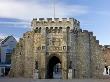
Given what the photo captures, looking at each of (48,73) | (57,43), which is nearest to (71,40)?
(57,43)

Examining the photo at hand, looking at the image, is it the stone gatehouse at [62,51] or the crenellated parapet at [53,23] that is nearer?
the stone gatehouse at [62,51]

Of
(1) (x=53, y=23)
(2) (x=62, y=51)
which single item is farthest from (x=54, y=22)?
(2) (x=62, y=51)

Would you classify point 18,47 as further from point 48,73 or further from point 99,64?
point 99,64

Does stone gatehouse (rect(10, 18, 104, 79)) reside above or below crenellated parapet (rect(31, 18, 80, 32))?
below

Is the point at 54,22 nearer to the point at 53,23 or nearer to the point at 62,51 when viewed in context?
the point at 53,23

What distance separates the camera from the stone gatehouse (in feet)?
182

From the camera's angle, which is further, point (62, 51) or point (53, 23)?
point (53, 23)

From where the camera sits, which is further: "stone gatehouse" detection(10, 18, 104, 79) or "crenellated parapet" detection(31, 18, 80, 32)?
"crenellated parapet" detection(31, 18, 80, 32)

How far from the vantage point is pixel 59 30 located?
5578 centimetres

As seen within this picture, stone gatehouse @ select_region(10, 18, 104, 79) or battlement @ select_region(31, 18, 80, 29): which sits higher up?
battlement @ select_region(31, 18, 80, 29)

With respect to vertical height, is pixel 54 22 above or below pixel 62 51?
above

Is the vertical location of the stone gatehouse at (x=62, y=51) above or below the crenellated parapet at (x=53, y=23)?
below

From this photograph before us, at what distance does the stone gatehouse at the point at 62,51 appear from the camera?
5547 centimetres

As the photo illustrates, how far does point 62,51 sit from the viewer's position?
55469 millimetres
